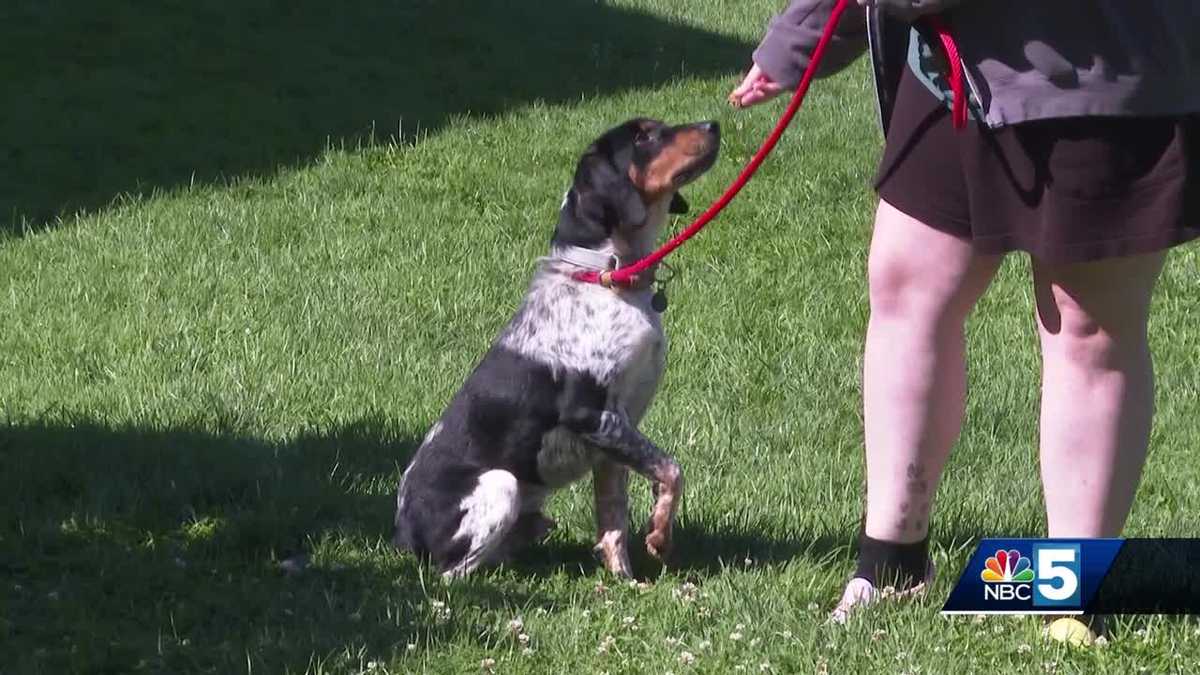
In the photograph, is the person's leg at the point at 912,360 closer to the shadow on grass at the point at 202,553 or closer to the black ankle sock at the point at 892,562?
the black ankle sock at the point at 892,562

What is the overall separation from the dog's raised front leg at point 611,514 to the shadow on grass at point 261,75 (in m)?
5.39

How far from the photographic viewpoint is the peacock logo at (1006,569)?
3.95 meters

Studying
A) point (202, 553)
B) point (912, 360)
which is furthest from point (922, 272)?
point (202, 553)

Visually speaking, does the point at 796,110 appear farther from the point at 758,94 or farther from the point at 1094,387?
the point at 1094,387

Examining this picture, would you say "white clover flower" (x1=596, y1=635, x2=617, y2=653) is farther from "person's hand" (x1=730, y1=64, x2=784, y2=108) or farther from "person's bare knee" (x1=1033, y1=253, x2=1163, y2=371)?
"person's hand" (x1=730, y1=64, x2=784, y2=108)

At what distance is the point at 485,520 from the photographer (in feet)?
15.1

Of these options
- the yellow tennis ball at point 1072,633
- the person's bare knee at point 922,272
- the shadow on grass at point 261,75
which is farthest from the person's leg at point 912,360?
the shadow on grass at point 261,75

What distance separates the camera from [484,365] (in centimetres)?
487

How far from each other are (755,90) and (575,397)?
37.8 inches

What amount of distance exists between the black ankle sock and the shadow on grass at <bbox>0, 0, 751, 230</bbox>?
20.6 ft

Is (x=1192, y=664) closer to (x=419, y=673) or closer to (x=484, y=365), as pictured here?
(x=419, y=673)

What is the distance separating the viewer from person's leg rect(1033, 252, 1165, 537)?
12.1 feet

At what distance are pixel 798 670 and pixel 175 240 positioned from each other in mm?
5634

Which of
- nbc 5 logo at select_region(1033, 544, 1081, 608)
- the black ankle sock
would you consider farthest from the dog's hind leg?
nbc 5 logo at select_region(1033, 544, 1081, 608)
